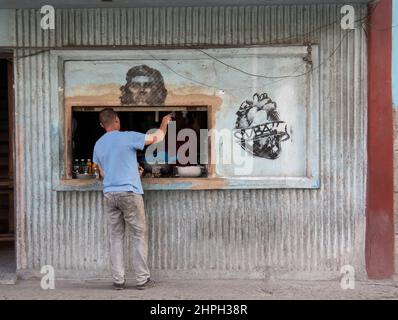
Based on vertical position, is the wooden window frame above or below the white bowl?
above

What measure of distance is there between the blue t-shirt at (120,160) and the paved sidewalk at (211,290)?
1118mm

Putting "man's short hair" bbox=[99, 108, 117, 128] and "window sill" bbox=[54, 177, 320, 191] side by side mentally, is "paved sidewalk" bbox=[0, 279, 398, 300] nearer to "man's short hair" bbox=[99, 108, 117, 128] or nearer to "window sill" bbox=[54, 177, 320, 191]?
"window sill" bbox=[54, 177, 320, 191]

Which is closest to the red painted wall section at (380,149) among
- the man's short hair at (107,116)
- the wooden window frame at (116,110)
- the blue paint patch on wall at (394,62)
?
the blue paint patch on wall at (394,62)

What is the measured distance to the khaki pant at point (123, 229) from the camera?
620cm

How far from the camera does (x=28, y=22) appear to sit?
6.59 m

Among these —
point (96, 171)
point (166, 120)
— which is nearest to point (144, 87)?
point (166, 120)

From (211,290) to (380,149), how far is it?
250cm

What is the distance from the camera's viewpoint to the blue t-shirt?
6148mm

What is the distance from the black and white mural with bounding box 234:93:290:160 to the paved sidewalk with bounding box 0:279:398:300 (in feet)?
4.96

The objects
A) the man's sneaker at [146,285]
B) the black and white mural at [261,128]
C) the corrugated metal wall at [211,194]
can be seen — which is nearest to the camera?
the man's sneaker at [146,285]

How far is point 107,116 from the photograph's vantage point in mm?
6309

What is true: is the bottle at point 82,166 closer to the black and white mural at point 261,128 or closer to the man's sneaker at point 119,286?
the man's sneaker at point 119,286

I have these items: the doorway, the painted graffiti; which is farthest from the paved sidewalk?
the doorway

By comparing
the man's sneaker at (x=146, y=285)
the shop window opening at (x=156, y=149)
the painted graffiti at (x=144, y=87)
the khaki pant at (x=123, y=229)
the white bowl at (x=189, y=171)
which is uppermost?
the painted graffiti at (x=144, y=87)
